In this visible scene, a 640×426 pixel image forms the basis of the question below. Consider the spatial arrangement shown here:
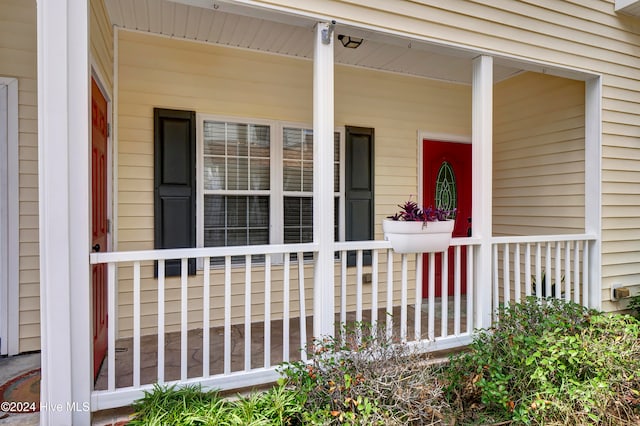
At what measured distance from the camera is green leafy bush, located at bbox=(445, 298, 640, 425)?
2.18 m

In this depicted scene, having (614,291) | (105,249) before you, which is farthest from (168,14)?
(614,291)

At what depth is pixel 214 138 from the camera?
382 centimetres

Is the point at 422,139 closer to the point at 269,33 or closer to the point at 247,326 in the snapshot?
the point at 269,33

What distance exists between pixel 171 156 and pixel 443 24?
267cm

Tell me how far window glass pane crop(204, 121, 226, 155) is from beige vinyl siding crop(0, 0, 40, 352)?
1.39m

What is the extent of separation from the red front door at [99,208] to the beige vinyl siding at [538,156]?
447 cm

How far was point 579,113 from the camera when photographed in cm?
395

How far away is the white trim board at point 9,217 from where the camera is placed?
283 cm

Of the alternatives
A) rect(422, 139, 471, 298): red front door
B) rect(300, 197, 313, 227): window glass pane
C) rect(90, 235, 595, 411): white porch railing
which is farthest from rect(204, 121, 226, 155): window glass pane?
rect(422, 139, 471, 298): red front door

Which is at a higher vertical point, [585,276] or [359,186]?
[359,186]

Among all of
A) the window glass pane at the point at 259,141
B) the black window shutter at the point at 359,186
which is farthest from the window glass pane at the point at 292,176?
the black window shutter at the point at 359,186

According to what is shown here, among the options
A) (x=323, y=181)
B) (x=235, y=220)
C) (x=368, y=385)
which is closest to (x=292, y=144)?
(x=235, y=220)

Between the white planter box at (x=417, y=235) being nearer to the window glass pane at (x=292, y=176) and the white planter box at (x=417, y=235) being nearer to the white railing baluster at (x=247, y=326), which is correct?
the white railing baluster at (x=247, y=326)

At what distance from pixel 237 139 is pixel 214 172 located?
43 centimetres
